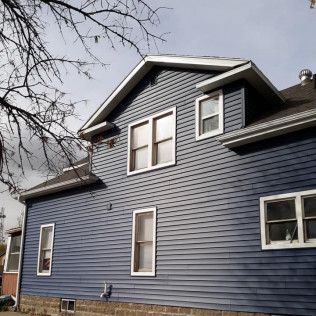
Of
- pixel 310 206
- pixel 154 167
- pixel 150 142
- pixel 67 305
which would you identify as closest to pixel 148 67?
pixel 150 142

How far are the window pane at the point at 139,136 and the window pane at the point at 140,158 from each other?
7.2 inches

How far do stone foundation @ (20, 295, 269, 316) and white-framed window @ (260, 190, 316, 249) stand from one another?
1840 millimetres

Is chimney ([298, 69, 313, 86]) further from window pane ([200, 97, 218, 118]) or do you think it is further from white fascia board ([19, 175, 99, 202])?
white fascia board ([19, 175, 99, 202])

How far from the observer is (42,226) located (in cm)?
1903

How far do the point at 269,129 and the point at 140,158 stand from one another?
553 cm

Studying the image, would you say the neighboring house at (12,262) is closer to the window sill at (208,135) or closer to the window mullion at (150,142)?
the window mullion at (150,142)

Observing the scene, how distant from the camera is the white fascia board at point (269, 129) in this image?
1033cm

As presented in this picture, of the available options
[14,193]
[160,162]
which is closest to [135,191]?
[160,162]

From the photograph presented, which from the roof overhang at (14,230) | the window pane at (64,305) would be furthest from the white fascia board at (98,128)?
the roof overhang at (14,230)

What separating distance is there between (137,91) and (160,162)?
3142 mm

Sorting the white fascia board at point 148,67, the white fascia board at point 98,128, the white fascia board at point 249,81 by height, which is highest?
the white fascia board at point 148,67

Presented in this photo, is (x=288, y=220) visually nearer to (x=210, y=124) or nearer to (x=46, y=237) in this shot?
(x=210, y=124)

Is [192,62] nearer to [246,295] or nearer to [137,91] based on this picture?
[137,91]

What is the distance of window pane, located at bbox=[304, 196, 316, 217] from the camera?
10.1 m
